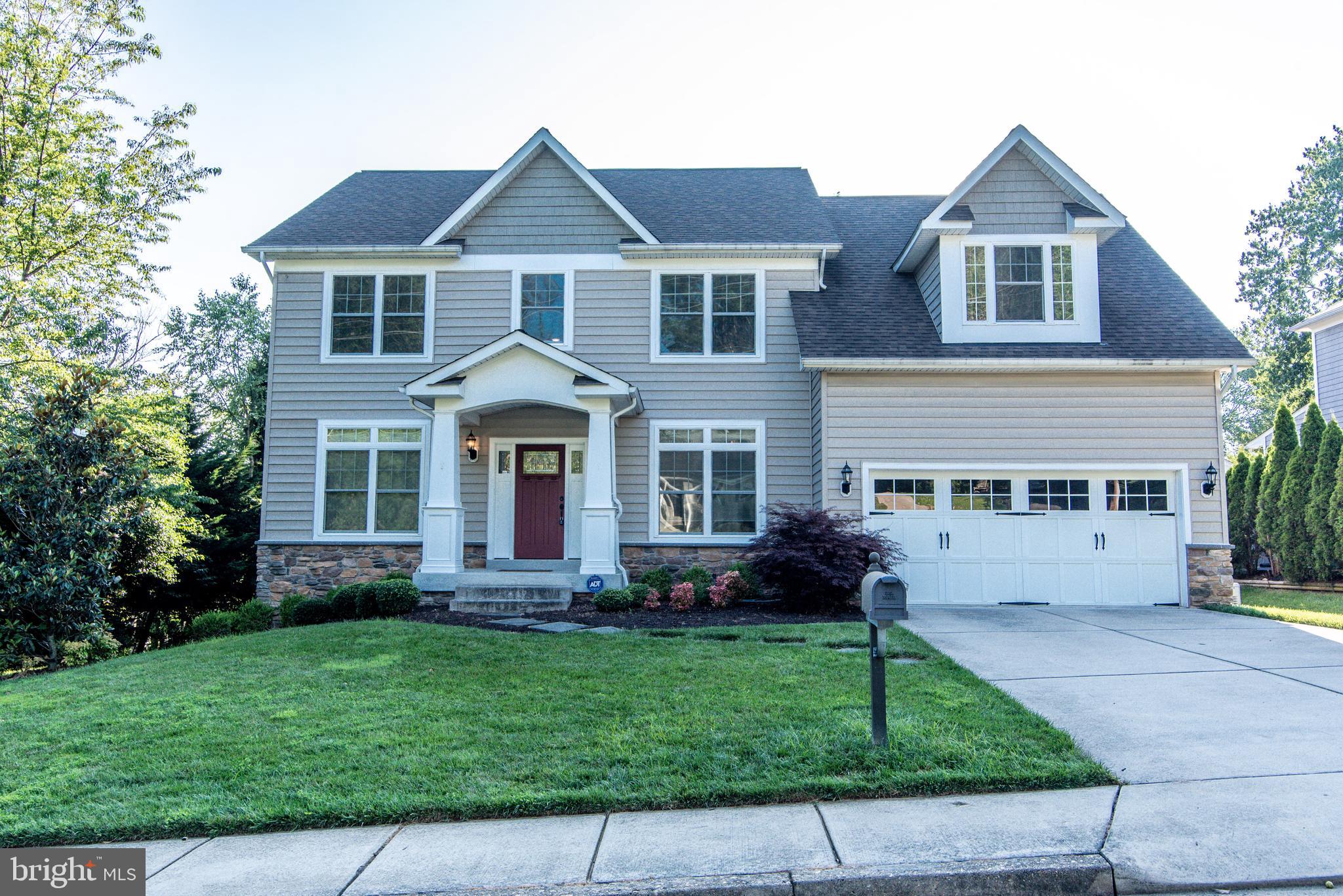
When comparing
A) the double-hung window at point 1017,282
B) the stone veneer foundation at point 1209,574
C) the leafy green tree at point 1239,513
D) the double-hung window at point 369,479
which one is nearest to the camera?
the stone veneer foundation at point 1209,574

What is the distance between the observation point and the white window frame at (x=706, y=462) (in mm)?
13555

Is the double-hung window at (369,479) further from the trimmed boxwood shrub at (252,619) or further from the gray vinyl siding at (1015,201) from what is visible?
the gray vinyl siding at (1015,201)

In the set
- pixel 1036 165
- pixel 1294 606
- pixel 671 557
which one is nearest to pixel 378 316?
pixel 671 557

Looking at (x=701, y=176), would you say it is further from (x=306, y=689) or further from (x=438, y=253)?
(x=306, y=689)

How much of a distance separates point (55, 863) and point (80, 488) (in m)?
8.63

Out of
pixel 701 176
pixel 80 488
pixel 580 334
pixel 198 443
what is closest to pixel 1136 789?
pixel 580 334

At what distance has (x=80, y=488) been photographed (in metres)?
11.1

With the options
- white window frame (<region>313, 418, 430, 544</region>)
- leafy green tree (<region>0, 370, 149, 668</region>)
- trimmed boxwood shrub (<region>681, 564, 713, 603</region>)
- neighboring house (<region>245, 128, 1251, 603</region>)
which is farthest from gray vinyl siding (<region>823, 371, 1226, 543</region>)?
leafy green tree (<region>0, 370, 149, 668</region>)

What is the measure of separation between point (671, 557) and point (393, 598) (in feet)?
14.2

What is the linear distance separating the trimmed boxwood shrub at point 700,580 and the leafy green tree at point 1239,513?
1288 centimetres

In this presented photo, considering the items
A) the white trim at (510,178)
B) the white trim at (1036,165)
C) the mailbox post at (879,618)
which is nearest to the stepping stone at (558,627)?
the mailbox post at (879,618)

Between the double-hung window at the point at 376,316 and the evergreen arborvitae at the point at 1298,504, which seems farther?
the evergreen arborvitae at the point at 1298,504

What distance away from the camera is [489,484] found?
45.4ft

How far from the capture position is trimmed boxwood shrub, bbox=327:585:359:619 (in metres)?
11.4
